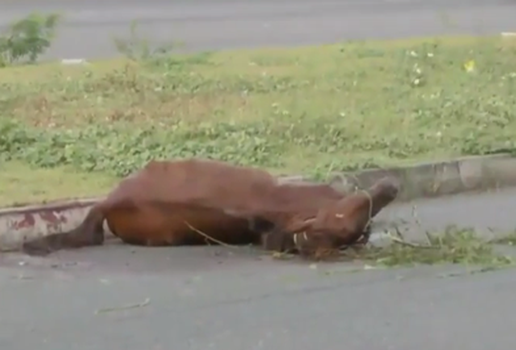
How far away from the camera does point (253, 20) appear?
18594 mm

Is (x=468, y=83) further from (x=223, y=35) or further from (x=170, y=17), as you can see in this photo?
(x=170, y=17)

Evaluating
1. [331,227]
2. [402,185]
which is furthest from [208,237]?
[402,185]

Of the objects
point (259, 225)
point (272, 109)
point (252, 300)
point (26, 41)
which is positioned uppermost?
point (26, 41)

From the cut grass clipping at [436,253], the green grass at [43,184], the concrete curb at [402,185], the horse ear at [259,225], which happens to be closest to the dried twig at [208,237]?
the horse ear at [259,225]

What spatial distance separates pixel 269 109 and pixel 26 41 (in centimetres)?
349

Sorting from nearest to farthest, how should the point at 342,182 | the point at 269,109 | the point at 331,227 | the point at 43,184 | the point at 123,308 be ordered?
the point at 123,308
the point at 331,227
the point at 43,184
the point at 342,182
the point at 269,109

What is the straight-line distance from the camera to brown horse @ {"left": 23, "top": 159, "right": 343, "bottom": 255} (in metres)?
6.76

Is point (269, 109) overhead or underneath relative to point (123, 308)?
overhead

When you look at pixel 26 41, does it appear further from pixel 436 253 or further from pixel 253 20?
pixel 436 253

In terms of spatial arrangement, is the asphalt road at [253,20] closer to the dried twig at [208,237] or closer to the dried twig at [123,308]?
the dried twig at [208,237]

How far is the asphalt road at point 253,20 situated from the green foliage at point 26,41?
99 centimetres

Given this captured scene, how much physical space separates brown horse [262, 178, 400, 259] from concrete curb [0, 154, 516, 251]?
3.32ft

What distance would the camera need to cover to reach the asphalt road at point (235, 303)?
527 cm

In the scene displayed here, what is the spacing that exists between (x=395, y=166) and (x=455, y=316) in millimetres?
2612
